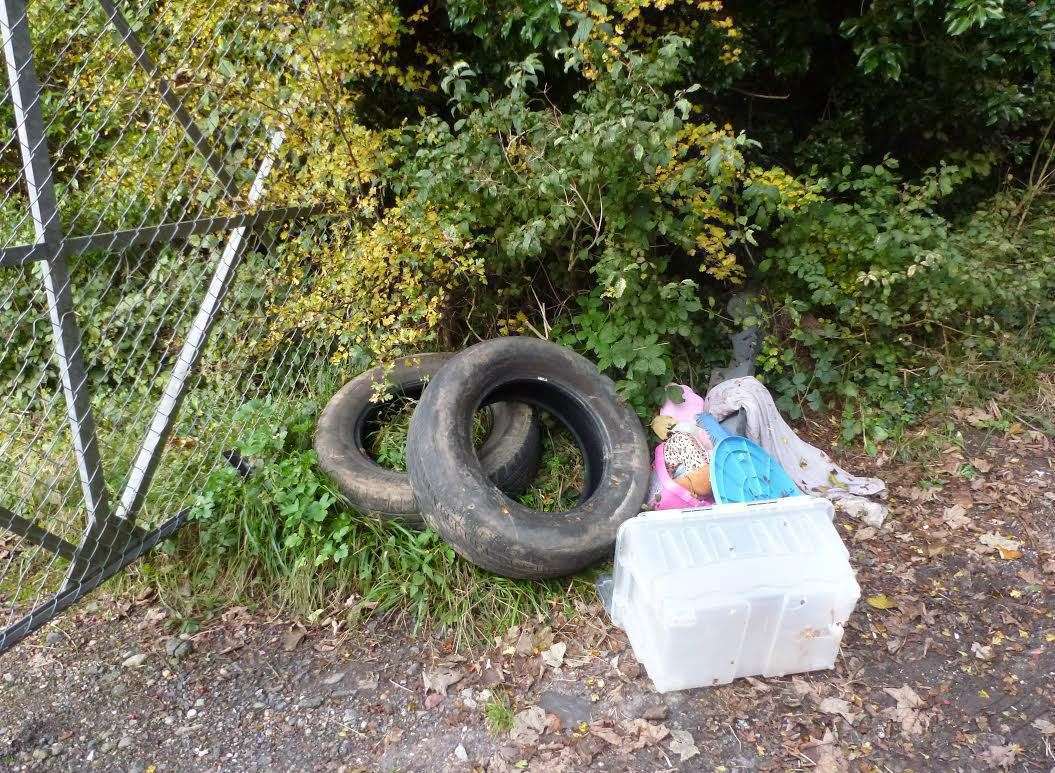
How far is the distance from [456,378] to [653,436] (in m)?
1.07

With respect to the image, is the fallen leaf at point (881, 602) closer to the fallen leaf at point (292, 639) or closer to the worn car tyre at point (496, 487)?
the worn car tyre at point (496, 487)

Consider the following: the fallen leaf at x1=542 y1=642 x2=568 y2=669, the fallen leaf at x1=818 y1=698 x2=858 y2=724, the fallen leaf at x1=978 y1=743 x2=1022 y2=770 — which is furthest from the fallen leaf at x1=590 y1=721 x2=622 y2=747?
the fallen leaf at x1=978 y1=743 x2=1022 y2=770

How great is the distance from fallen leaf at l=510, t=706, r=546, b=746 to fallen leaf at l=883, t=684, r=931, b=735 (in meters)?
1.20

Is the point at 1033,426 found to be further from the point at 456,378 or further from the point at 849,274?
the point at 456,378

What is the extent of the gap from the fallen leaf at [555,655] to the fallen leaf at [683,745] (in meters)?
0.48

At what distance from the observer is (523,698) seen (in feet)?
8.25

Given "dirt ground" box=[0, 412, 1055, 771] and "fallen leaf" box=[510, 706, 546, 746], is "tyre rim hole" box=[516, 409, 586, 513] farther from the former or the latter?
"fallen leaf" box=[510, 706, 546, 746]

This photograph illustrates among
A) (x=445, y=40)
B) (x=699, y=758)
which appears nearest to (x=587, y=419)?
(x=699, y=758)

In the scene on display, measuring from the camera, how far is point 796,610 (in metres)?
2.50

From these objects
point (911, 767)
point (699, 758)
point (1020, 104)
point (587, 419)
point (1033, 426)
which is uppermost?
point (1020, 104)

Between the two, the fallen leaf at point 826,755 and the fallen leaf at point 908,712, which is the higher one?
the fallen leaf at point 826,755

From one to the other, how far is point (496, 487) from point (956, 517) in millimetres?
2316

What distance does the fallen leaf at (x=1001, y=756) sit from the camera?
2291 millimetres

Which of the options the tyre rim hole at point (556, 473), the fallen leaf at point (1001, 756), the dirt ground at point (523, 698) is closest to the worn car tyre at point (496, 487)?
the tyre rim hole at point (556, 473)
